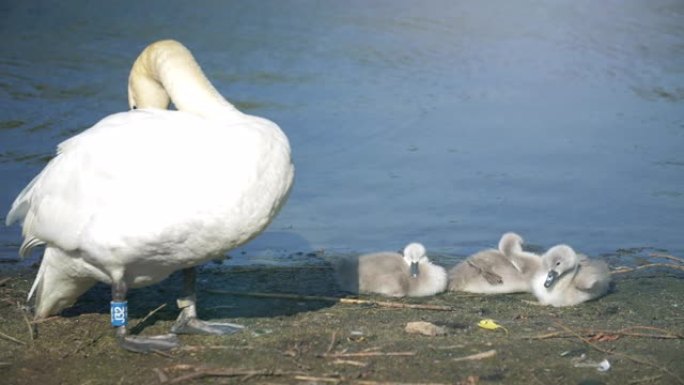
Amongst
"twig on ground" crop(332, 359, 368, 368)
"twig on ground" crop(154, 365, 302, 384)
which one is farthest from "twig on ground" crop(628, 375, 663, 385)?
"twig on ground" crop(154, 365, 302, 384)

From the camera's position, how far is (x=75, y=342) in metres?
6.07

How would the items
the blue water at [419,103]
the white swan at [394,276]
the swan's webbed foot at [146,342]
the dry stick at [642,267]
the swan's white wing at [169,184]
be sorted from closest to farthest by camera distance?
the swan's white wing at [169,184] < the swan's webbed foot at [146,342] < the white swan at [394,276] < the dry stick at [642,267] < the blue water at [419,103]

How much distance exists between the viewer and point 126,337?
602 cm


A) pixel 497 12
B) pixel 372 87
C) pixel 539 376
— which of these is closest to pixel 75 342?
pixel 539 376

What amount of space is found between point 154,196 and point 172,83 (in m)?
1.23

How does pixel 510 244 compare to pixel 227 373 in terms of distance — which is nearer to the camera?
pixel 227 373

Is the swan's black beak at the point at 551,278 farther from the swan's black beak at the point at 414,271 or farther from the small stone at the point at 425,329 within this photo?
the small stone at the point at 425,329

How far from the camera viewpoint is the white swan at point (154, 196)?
5.58 metres

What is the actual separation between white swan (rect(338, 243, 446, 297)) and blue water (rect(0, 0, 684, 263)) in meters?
0.88

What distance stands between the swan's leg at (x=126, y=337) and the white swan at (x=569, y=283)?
7.89ft

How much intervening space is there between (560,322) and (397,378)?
4.89ft

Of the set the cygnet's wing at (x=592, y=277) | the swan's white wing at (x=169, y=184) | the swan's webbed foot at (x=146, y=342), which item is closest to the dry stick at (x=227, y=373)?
the swan's webbed foot at (x=146, y=342)

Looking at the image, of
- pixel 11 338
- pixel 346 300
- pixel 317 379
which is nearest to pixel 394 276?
pixel 346 300

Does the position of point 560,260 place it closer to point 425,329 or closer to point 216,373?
point 425,329
